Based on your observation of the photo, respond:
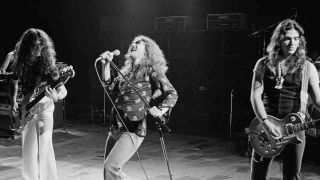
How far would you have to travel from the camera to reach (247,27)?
10859 millimetres

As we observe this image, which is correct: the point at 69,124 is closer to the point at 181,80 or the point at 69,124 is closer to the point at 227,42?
the point at 181,80

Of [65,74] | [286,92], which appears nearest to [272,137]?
[286,92]

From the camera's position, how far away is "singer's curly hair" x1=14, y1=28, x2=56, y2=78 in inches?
177

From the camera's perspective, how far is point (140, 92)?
4.07 meters

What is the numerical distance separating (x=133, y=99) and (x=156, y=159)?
11.8 feet

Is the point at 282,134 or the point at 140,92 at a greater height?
the point at 140,92

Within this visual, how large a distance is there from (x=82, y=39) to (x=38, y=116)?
30.2ft

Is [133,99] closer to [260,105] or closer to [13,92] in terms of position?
[260,105]

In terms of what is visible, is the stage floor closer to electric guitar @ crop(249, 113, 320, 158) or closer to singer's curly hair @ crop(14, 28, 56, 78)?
singer's curly hair @ crop(14, 28, 56, 78)

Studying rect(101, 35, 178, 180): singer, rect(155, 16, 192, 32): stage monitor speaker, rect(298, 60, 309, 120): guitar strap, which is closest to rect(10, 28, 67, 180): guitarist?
rect(101, 35, 178, 180): singer

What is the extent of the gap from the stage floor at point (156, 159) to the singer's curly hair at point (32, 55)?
2.12 meters

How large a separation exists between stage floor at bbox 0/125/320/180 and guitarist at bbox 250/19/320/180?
2636 mm

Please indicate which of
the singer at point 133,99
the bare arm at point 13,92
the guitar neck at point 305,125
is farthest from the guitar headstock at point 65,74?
the guitar neck at point 305,125

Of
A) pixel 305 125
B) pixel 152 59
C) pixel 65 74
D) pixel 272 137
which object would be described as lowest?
pixel 272 137
